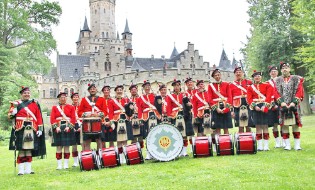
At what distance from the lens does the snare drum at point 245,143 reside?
9.55 meters

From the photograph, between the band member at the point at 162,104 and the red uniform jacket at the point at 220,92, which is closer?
the red uniform jacket at the point at 220,92

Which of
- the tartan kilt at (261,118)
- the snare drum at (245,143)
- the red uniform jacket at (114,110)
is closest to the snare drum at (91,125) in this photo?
the red uniform jacket at (114,110)

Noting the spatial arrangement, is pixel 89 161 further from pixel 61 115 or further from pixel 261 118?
pixel 261 118

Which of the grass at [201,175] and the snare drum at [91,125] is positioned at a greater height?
the snare drum at [91,125]

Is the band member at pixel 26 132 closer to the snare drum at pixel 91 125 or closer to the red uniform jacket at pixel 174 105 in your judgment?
the snare drum at pixel 91 125

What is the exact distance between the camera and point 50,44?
33.0 metres

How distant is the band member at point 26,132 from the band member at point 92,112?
1.25 m

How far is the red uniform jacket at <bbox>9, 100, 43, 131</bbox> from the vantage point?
9719 mm

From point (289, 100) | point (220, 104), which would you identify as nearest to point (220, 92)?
point (220, 104)

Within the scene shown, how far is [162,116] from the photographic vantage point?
37.8 feet

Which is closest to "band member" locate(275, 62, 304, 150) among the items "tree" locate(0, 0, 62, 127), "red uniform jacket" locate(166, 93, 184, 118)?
"red uniform jacket" locate(166, 93, 184, 118)

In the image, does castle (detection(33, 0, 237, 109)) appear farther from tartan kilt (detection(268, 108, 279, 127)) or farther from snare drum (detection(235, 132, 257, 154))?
snare drum (detection(235, 132, 257, 154))

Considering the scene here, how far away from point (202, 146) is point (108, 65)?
6077cm

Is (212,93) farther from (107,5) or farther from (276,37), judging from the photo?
(107,5)
